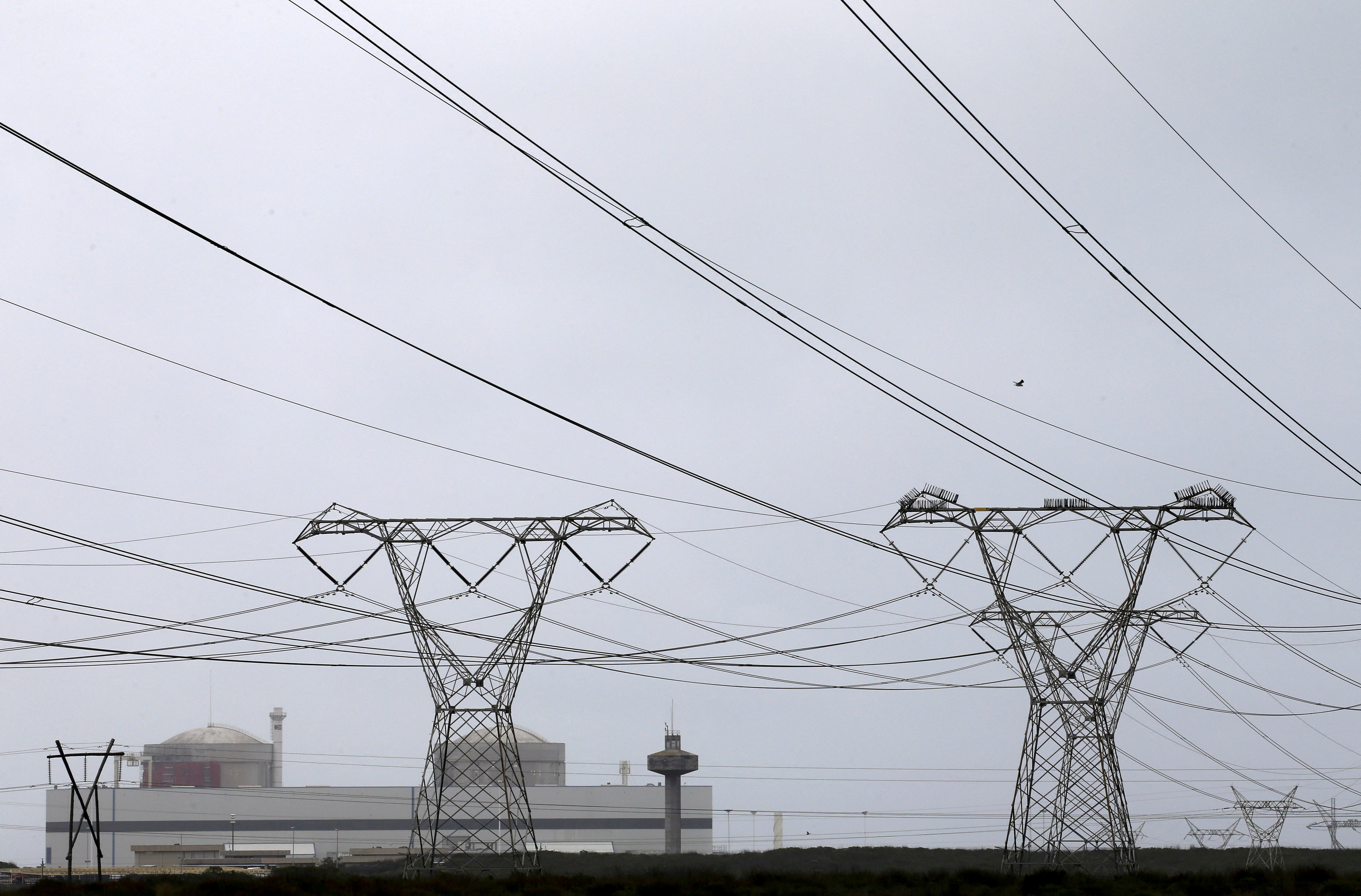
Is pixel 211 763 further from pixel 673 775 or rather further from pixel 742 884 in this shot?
pixel 742 884

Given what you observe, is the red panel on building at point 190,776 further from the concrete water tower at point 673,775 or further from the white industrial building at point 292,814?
the concrete water tower at point 673,775

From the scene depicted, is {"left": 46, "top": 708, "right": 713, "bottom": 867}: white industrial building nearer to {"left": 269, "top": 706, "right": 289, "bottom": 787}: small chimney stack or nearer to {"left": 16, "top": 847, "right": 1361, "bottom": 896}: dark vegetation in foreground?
{"left": 269, "top": 706, "right": 289, "bottom": 787}: small chimney stack

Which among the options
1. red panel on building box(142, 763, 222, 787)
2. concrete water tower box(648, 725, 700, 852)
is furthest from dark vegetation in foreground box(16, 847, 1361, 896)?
red panel on building box(142, 763, 222, 787)

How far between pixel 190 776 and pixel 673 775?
1985 inches

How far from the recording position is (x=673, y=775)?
118500 millimetres

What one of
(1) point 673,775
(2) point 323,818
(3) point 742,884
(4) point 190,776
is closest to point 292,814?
(2) point 323,818

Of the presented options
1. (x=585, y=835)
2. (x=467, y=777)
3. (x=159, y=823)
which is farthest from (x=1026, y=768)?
(x=159, y=823)

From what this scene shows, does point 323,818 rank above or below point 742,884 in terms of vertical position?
below

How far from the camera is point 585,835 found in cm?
12912

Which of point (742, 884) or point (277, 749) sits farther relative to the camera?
point (277, 749)

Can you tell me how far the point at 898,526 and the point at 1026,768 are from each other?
322 inches

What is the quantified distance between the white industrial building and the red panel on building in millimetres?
82

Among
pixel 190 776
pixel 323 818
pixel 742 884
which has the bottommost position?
pixel 323 818

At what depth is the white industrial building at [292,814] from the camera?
123 m
